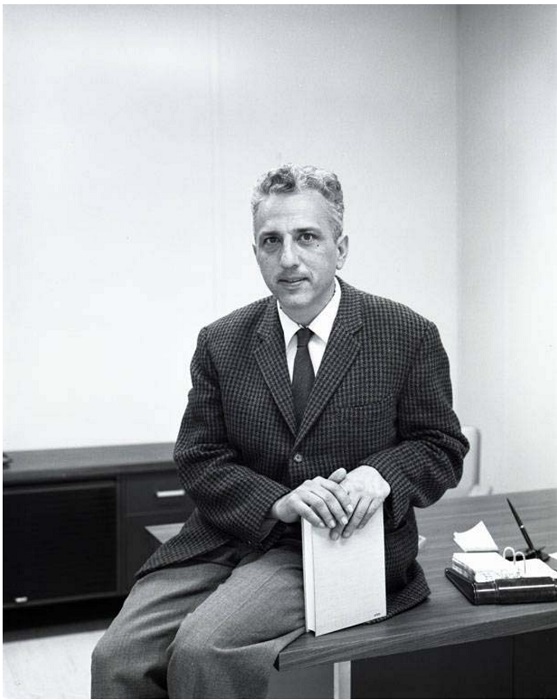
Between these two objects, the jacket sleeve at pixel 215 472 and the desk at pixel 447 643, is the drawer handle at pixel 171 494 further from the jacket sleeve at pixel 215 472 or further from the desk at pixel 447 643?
the jacket sleeve at pixel 215 472

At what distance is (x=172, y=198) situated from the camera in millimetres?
4359

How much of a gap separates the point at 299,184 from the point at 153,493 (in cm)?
230

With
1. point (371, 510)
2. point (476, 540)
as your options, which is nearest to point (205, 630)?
point (371, 510)

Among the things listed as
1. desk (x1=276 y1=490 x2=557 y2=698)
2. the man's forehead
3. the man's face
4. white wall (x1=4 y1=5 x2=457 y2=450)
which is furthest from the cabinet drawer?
the man's forehead

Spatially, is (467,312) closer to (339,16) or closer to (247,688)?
(339,16)

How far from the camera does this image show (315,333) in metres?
2.01

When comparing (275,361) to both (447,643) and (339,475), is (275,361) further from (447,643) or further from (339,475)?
(447,643)

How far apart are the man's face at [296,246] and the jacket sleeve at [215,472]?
0.28 meters

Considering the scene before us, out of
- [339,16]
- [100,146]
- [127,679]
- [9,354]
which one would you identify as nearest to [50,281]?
[9,354]

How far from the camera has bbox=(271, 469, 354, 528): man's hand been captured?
1724mm

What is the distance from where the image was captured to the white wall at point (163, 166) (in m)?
4.13

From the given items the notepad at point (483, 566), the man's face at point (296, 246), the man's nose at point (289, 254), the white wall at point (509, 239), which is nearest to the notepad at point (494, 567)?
the notepad at point (483, 566)

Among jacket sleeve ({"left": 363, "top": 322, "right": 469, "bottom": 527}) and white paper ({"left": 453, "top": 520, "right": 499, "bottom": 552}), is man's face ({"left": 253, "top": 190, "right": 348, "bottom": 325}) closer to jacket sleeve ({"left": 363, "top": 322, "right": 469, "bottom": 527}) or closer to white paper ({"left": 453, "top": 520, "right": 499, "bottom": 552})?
jacket sleeve ({"left": 363, "top": 322, "right": 469, "bottom": 527})

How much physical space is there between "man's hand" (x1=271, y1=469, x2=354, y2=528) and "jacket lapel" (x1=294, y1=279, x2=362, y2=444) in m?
0.13
